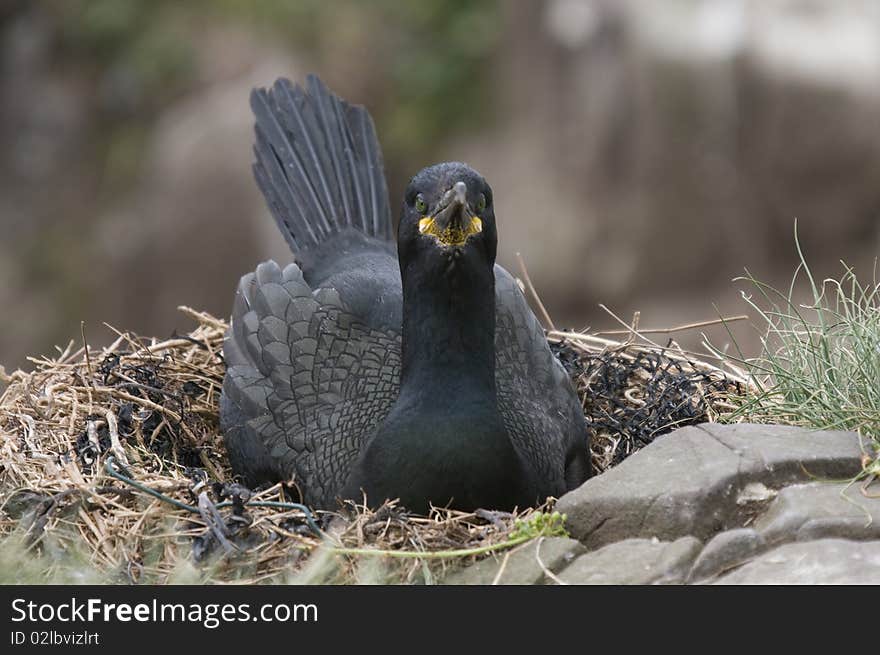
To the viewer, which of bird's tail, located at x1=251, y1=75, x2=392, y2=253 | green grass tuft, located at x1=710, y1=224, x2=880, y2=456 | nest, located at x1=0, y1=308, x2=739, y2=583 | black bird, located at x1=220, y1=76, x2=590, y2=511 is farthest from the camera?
bird's tail, located at x1=251, y1=75, x2=392, y2=253

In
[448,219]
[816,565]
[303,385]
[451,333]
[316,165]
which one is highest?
[316,165]

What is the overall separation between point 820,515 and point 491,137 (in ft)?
26.3

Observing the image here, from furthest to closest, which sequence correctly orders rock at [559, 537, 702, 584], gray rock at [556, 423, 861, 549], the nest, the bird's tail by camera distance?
the bird's tail
the nest
gray rock at [556, 423, 861, 549]
rock at [559, 537, 702, 584]

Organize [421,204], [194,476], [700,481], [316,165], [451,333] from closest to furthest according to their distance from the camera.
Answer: [700,481]
[421,204]
[451,333]
[194,476]
[316,165]

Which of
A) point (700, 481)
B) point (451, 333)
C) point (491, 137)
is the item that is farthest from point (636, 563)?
point (491, 137)

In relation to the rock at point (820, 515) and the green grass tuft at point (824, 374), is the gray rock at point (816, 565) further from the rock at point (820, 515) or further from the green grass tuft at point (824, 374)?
the green grass tuft at point (824, 374)

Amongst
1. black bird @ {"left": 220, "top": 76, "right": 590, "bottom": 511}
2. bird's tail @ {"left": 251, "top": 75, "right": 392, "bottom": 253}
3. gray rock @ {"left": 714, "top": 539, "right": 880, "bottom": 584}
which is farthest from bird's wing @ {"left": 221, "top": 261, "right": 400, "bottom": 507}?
gray rock @ {"left": 714, "top": 539, "right": 880, "bottom": 584}

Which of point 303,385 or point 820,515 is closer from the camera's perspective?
point 820,515

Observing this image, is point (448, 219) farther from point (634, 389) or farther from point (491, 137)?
A: point (491, 137)

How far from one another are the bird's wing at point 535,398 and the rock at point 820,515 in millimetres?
1092

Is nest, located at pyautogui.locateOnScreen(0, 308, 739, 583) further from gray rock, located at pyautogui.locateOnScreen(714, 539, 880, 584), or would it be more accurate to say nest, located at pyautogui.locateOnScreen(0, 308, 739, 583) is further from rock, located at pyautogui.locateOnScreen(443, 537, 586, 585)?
gray rock, located at pyautogui.locateOnScreen(714, 539, 880, 584)

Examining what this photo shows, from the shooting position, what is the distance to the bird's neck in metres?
4.08

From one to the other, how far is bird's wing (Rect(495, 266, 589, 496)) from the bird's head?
68 cm

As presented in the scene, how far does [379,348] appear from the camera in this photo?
4.75 m
